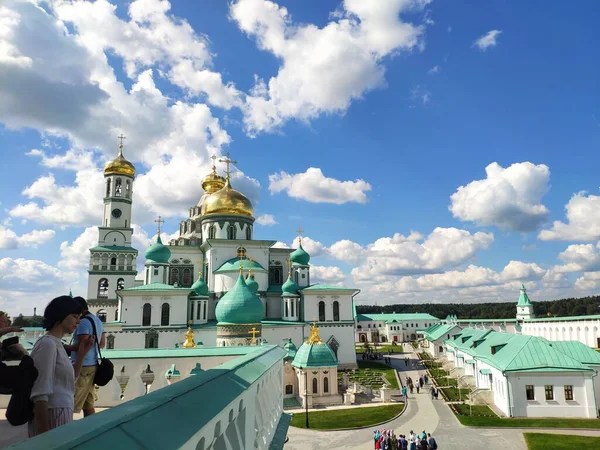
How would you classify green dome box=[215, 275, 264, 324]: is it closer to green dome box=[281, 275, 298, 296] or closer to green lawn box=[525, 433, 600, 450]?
green dome box=[281, 275, 298, 296]

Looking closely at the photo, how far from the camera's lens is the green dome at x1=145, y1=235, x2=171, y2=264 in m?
40.2

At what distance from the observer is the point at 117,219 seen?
43750mm

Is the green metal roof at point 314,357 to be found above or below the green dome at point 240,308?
below

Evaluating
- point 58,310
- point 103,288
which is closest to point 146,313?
point 103,288

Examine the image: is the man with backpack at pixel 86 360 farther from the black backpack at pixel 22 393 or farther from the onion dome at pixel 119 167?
the onion dome at pixel 119 167

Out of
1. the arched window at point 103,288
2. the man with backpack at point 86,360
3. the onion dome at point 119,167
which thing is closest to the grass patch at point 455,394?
the man with backpack at point 86,360

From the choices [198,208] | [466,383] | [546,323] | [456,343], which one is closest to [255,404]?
[466,383]

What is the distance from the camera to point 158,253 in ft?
132

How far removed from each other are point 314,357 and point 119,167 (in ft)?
99.3

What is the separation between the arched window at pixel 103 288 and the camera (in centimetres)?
4167

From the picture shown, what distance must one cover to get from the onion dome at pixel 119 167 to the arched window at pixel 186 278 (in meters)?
12.2

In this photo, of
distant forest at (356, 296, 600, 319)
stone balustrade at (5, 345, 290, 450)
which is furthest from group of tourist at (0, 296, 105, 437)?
distant forest at (356, 296, 600, 319)

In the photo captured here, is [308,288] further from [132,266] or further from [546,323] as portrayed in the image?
[546,323]

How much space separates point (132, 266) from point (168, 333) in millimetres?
10859
